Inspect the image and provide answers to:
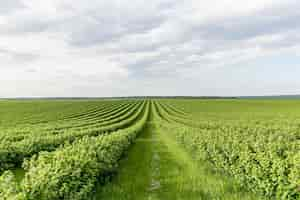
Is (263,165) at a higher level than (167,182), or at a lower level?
higher

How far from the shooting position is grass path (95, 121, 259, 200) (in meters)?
9.98

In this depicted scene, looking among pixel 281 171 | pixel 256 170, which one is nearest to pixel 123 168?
pixel 256 170

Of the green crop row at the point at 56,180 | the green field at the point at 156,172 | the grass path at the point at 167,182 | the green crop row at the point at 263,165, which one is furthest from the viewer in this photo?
the grass path at the point at 167,182

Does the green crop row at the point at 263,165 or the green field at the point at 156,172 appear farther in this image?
the green crop row at the point at 263,165

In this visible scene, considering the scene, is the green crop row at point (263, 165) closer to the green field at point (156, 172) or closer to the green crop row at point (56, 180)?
the green field at point (156, 172)

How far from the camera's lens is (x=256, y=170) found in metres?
8.82

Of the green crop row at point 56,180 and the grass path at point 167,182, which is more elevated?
the green crop row at point 56,180

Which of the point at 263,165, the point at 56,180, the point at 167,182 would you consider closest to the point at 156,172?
the point at 167,182

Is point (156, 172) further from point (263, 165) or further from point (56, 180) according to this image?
point (56, 180)

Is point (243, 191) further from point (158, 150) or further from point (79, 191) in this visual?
point (158, 150)

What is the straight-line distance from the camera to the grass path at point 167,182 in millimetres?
9977

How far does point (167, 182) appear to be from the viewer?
462 inches

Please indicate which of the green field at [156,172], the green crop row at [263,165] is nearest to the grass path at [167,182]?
the green field at [156,172]

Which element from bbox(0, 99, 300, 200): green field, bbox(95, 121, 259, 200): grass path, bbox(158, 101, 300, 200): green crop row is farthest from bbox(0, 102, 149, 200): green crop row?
bbox(158, 101, 300, 200): green crop row
